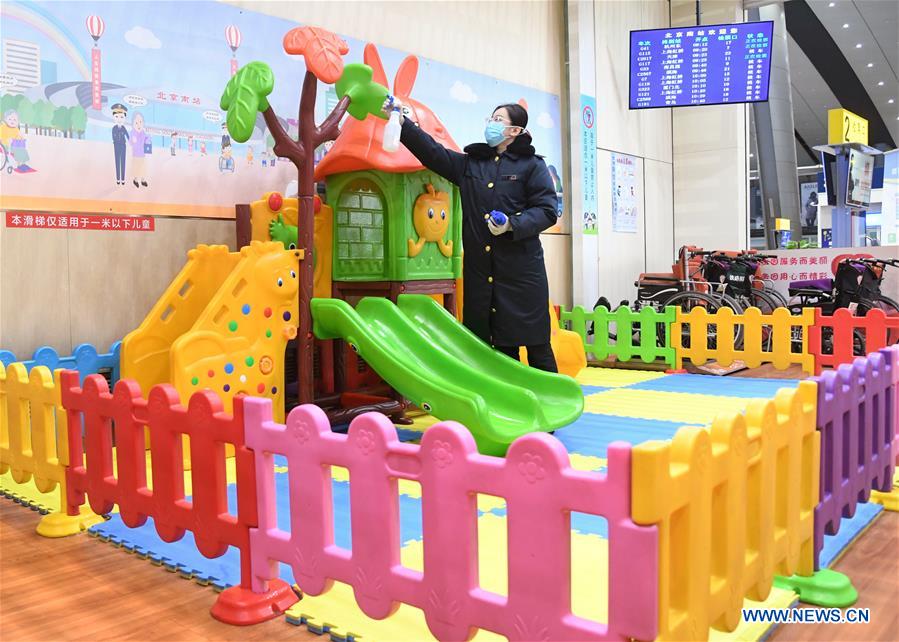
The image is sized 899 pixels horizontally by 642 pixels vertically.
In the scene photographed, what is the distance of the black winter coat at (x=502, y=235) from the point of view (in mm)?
4344

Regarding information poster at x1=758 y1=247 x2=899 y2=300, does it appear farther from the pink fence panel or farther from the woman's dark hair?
the pink fence panel

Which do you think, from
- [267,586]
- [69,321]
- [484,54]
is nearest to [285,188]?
[69,321]

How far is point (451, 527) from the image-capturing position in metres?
1.75

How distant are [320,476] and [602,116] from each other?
697 centimetres

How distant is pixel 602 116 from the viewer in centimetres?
821

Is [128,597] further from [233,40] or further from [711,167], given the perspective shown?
[711,167]

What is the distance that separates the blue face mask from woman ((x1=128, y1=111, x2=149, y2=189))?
6.25ft

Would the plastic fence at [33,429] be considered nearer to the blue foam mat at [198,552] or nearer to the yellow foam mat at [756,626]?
the blue foam mat at [198,552]

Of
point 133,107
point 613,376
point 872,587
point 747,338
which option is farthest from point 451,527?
point 613,376

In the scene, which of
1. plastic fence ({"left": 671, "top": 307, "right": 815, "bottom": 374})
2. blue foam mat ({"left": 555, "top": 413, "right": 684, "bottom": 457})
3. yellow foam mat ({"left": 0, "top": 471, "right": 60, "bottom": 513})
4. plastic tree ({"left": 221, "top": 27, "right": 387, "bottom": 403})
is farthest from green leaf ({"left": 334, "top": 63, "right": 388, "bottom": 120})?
plastic fence ({"left": 671, "top": 307, "right": 815, "bottom": 374})

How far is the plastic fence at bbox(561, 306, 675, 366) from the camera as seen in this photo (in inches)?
259

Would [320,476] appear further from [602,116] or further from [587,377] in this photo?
[602,116]

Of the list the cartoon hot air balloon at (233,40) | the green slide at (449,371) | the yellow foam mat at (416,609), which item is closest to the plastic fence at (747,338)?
the green slide at (449,371)

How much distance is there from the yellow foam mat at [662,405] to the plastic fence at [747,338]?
0.68 meters
